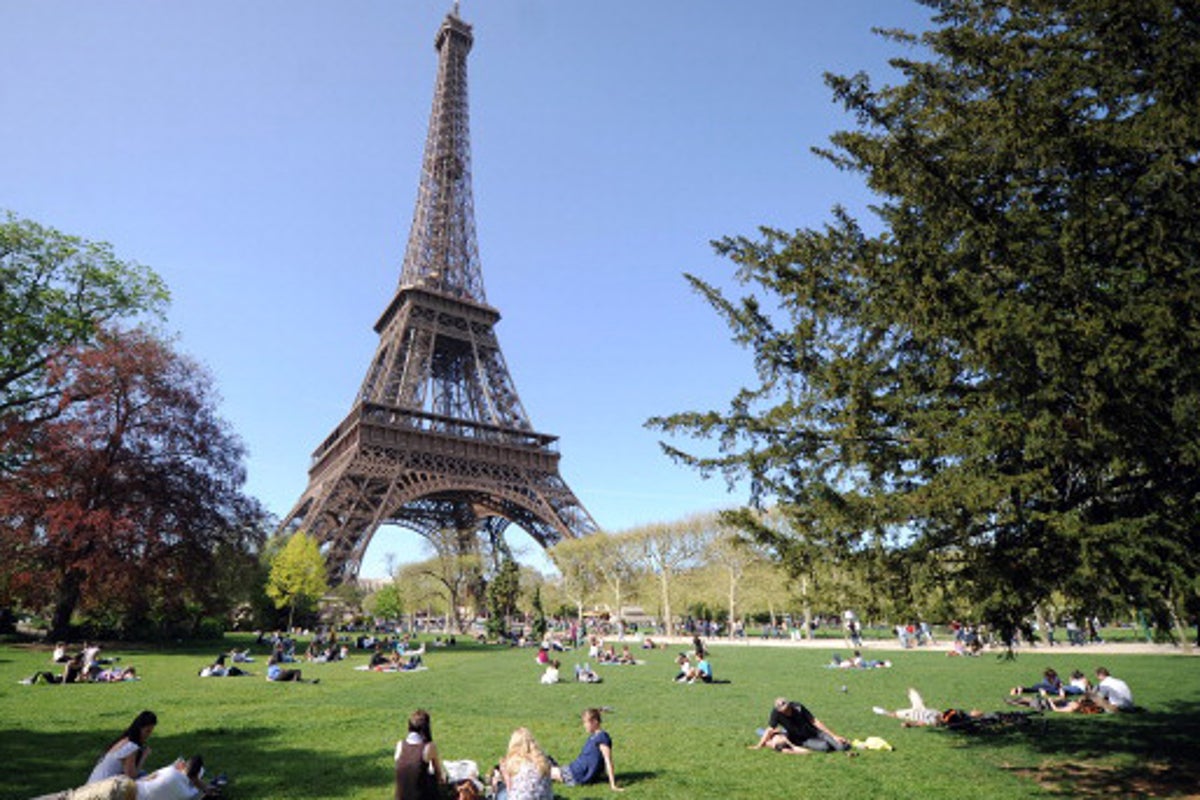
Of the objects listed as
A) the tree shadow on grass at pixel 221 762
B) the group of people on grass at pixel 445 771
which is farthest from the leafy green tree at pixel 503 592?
the group of people on grass at pixel 445 771

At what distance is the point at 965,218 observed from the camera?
18.3 ft

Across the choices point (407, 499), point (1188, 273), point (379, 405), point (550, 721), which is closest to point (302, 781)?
point (550, 721)

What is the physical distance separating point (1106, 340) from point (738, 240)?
3.93 m

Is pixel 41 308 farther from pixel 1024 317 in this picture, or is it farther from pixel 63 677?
pixel 1024 317

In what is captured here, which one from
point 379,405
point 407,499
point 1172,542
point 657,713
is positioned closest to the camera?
point 1172,542

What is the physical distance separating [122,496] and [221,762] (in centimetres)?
2067

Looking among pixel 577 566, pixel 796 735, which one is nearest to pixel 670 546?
pixel 577 566

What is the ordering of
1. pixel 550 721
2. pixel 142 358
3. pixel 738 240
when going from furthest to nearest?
pixel 142 358
pixel 550 721
pixel 738 240

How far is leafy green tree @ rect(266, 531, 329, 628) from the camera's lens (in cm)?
3434

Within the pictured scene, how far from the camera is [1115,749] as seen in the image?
8.31 meters

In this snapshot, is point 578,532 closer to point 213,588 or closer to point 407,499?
point 407,499

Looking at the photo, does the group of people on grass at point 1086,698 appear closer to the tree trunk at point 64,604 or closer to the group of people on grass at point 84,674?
the group of people on grass at point 84,674

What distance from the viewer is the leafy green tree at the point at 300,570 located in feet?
113

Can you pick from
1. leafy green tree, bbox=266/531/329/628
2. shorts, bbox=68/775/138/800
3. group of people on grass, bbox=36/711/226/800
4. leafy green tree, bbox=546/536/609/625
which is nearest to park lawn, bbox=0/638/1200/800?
group of people on grass, bbox=36/711/226/800
